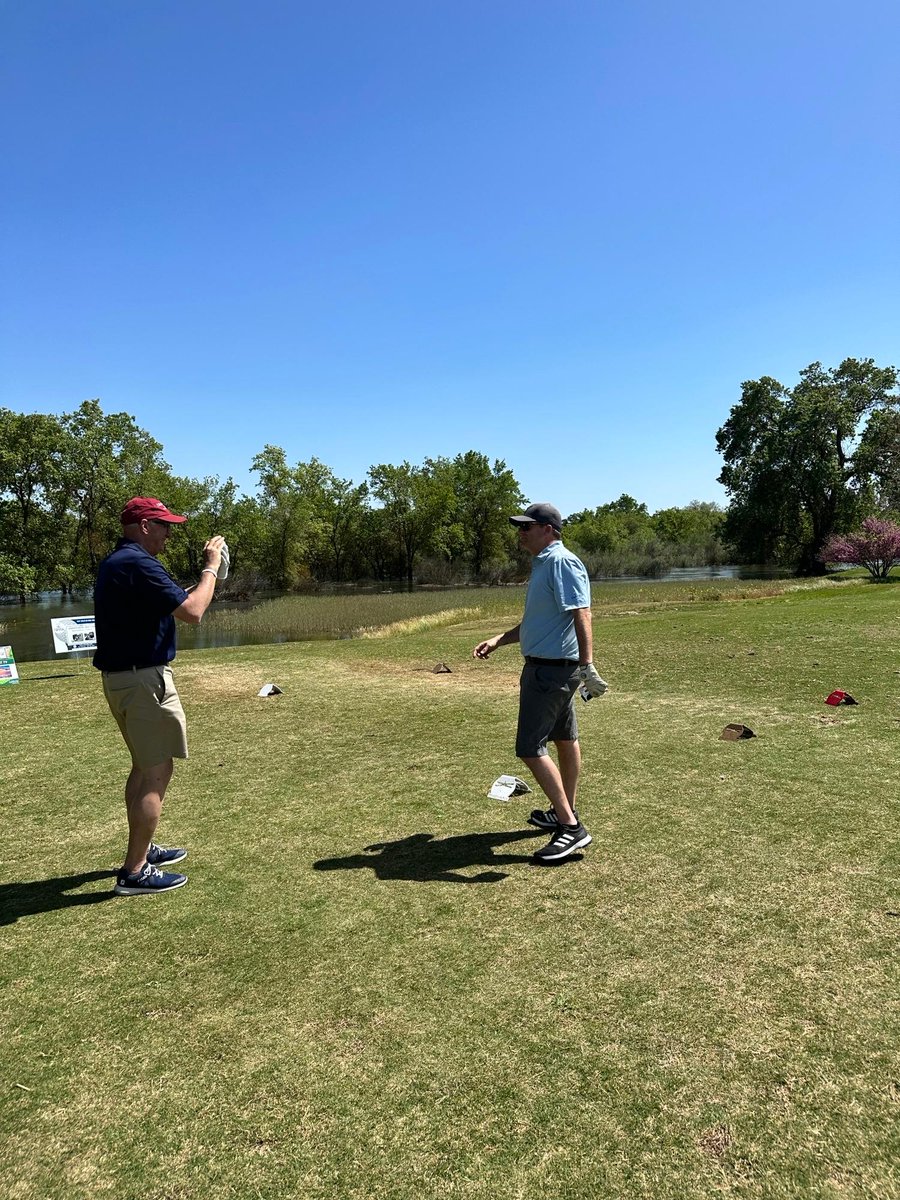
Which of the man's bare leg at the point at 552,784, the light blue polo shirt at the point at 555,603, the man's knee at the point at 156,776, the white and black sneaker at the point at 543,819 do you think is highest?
the light blue polo shirt at the point at 555,603

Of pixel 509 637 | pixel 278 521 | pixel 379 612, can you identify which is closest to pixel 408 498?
pixel 278 521

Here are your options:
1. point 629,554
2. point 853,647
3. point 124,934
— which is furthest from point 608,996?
point 629,554

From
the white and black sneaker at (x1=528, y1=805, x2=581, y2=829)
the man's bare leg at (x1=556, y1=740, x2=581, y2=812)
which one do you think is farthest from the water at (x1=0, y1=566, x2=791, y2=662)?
the man's bare leg at (x1=556, y1=740, x2=581, y2=812)

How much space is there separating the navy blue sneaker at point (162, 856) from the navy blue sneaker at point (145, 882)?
1.00 feet

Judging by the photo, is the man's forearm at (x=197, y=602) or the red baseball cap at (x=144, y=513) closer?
the man's forearm at (x=197, y=602)

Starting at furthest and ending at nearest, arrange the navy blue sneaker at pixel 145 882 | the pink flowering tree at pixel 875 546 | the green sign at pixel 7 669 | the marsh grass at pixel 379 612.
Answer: the pink flowering tree at pixel 875 546, the marsh grass at pixel 379 612, the green sign at pixel 7 669, the navy blue sneaker at pixel 145 882

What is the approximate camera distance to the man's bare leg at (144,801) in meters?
4.06

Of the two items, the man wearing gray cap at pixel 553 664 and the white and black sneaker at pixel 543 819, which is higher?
the man wearing gray cap at pixel 553 664

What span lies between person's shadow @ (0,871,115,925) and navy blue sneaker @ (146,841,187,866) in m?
0.26

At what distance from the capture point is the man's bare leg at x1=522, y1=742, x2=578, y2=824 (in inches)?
173

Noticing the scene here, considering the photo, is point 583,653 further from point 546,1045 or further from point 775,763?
point 775,763

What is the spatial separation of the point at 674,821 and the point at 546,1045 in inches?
98.7

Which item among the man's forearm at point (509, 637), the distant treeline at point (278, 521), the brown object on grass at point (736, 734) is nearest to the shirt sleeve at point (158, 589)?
the man's forearm at point (509, 637)

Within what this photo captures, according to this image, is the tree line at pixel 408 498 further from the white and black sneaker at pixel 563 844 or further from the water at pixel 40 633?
the white and black sneaker at pixel 563 844
